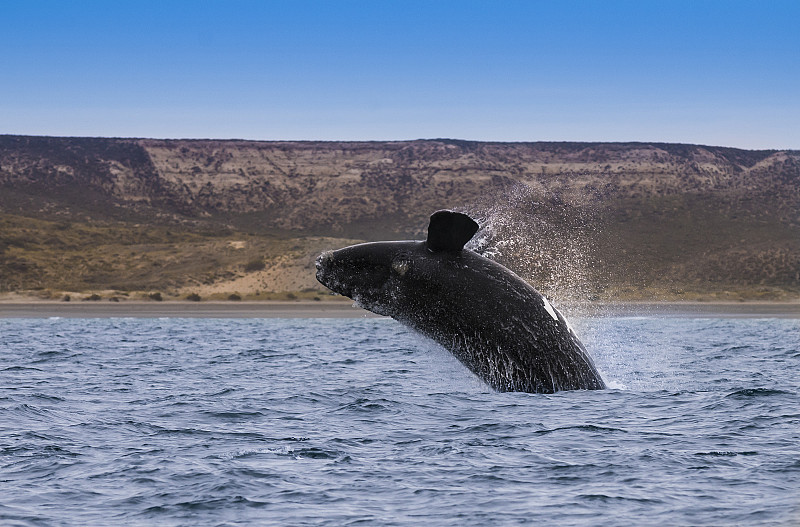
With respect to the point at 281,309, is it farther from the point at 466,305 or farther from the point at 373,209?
the point at 373,209

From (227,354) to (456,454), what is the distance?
18.9m

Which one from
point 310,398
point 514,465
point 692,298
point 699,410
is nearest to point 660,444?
point 514,465

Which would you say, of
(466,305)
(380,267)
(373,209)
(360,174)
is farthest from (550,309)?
(360,174)

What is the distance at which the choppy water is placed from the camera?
31.3 ft

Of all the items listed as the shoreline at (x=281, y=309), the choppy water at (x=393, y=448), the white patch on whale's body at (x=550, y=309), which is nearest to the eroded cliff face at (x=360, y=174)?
the shoreline at (x=281, y=309)

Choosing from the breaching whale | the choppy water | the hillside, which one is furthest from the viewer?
the hillside

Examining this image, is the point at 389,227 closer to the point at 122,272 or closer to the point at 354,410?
the point at 122,272

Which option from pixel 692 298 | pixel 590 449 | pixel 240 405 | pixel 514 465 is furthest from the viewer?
pixel 692 298

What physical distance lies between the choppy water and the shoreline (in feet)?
134

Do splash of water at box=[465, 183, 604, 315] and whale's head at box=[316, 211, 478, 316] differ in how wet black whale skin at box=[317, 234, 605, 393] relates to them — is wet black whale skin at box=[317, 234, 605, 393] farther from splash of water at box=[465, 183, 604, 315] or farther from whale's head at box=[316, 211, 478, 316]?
splash of water at box=[465, 183, 604, 315]

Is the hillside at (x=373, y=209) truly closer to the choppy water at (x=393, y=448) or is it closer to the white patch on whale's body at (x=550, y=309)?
the choppy water at (x=393, y=448)

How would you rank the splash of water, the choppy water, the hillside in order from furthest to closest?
the hillside
the splash of water
the choppy water

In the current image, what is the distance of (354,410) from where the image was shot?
1572 cm

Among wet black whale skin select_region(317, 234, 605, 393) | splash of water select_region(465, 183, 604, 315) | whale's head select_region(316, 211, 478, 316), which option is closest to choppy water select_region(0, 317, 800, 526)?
wet black whale skin select_region(317, 234, 605, 393)
